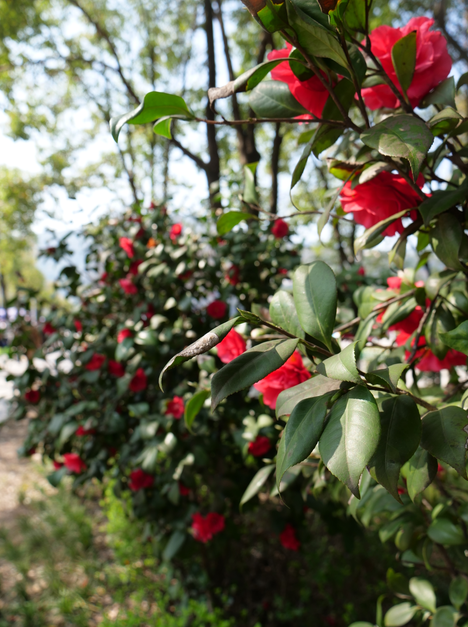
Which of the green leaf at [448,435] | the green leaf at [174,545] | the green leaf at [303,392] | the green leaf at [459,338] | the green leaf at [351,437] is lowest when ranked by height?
the green leaf at [174,545]

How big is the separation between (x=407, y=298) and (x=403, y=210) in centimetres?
28

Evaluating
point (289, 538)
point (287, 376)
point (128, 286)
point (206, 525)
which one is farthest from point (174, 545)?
point (287, 376)

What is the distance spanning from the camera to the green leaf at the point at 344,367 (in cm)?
40

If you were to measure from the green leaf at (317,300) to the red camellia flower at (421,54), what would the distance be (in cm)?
32

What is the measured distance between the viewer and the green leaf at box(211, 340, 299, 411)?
0.43m

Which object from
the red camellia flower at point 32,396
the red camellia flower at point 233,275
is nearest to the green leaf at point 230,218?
the red camellia flower at point 233,275

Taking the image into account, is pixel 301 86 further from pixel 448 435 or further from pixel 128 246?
pixel 128 246

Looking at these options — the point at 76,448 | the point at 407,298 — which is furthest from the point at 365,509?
the point at 76,448

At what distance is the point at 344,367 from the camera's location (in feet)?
1.37

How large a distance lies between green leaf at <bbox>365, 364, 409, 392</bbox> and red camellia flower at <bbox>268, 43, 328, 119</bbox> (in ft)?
1.31

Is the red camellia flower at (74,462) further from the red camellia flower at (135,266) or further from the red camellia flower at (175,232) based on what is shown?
the red camellia flower at (175,232)

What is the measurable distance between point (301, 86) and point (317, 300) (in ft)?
1.00

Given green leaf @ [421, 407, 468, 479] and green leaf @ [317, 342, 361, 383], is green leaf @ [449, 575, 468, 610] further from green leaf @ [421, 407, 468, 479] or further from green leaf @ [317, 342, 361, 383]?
green leaf @ [317, 342, 361, 383]

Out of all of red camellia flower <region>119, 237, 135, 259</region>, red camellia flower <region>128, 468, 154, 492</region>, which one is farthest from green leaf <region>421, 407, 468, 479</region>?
red camellia flower <region>119, 237, 135, 259</region>
